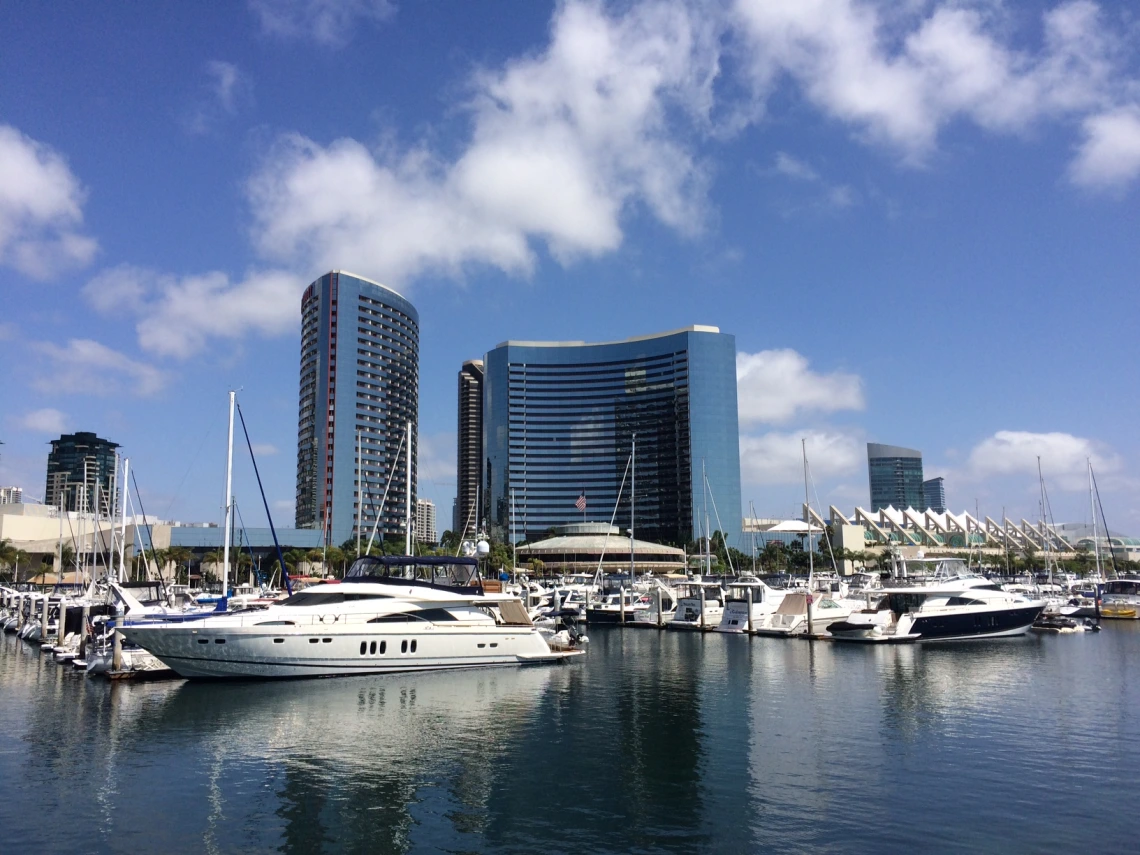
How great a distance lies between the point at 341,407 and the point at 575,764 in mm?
171347

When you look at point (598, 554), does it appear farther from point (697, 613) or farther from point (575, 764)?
point (575, 764)

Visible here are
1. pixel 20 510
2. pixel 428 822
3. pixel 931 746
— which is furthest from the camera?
pixel 20 510

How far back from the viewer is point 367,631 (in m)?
43.8

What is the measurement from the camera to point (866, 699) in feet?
127

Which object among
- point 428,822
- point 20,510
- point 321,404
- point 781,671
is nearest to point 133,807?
point 428,822

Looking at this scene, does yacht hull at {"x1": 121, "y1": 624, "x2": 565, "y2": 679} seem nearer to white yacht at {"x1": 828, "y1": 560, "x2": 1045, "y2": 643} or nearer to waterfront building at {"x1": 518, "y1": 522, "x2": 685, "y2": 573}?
white yacht at {"x1": 828, "y1": 560, "x2": 1045, "y2": 643}

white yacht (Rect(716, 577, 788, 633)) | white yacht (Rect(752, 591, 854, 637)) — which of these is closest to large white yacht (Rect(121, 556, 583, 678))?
white yacht (Rect(752, 591, 854, 637))

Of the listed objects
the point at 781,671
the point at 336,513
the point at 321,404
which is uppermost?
the point at 321,404

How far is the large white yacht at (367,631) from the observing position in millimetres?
41188

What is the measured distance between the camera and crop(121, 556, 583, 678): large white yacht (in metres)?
41.2

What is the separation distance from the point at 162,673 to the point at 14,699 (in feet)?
22.6

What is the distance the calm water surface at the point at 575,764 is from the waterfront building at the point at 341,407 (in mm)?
144719

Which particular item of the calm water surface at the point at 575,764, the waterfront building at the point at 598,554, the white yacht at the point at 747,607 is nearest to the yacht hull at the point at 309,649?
the calm water surface at the point at 575,764

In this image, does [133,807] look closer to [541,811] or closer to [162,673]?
[541,811]
